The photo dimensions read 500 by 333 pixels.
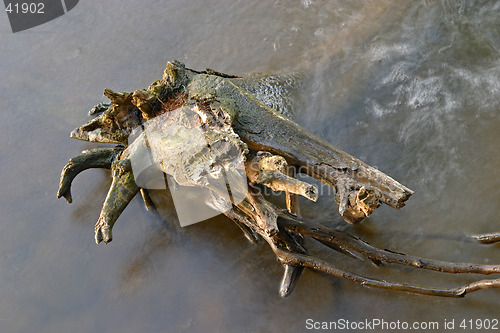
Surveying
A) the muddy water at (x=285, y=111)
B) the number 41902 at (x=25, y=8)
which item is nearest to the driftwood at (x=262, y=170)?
the muddy water at (x=285, y=111)

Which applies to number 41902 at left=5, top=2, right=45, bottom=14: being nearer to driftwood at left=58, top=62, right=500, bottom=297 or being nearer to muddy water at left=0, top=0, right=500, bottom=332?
muddy water at left=0, top=0, right=500, bottom=332

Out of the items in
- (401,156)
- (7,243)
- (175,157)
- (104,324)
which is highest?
(175,157)

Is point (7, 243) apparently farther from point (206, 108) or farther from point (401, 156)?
point (401, 156)

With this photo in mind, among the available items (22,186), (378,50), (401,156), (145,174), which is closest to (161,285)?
(145,174)

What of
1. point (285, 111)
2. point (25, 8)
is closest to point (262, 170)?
point (285, 111)

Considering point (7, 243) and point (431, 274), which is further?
point (7, 243)

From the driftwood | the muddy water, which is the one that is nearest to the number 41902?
the muddy water
